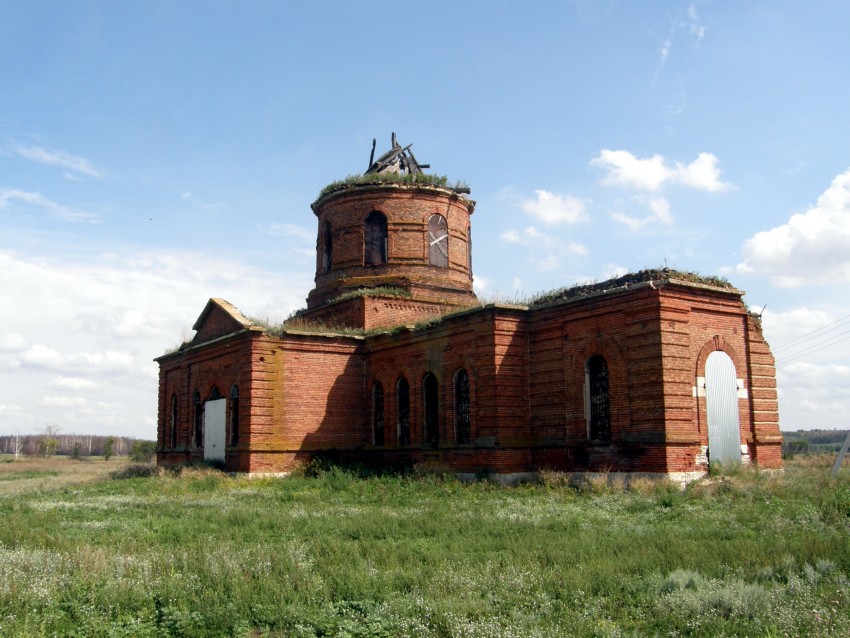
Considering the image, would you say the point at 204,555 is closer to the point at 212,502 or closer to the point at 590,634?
the point at 590,634

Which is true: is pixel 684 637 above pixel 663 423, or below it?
below

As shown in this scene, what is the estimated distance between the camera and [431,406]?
23.1 m

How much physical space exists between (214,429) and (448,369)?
9.05m

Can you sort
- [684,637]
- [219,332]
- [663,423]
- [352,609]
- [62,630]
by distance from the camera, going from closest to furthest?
[684,637], [62,630], [352,609], [663,423], [219,332]

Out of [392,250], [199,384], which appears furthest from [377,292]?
[199,384]

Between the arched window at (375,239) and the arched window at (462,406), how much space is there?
7550mm

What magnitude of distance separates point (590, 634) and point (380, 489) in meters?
12.6

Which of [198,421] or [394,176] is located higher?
[394,176]

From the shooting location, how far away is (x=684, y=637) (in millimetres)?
6699

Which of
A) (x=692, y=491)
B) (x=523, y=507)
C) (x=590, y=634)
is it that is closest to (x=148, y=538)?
(x=523, y=507)

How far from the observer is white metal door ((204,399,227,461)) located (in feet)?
83.3

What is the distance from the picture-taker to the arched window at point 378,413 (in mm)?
25125

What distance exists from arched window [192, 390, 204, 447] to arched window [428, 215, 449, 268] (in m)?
9.71

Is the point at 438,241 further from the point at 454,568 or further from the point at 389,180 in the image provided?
the point at 454,568
